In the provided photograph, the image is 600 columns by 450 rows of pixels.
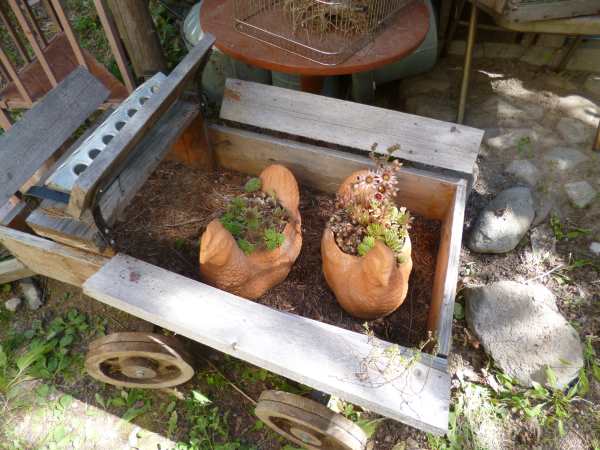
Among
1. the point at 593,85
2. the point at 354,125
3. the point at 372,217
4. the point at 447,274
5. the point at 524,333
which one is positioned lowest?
the point at 524,333

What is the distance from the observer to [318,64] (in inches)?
85.7

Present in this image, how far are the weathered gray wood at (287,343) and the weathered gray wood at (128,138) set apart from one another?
0.32 meters

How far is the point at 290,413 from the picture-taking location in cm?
164

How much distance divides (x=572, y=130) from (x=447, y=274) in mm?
1964

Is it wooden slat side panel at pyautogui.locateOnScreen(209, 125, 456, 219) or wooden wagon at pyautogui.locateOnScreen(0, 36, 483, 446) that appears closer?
wooden wagon at pyautogui.locateOnScreen(0, 36, 483, 446)

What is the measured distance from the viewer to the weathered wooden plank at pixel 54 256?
5.85 feet

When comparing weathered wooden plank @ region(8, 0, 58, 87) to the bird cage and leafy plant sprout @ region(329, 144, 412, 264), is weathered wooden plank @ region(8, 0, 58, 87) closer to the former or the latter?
the bird cage

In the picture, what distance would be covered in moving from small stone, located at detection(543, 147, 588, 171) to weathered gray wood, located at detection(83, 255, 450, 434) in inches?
78.2

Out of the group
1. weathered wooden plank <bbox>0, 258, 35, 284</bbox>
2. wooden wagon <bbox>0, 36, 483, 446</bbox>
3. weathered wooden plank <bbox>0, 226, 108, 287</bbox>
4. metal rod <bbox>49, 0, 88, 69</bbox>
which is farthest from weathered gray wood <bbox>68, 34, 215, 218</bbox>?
weathered wooden plank <bbox>0, 258, 35, 284</bbox>

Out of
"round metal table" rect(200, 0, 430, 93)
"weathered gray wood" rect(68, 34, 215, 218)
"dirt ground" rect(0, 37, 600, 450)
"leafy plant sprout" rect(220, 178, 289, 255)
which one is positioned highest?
"weathered gray wood" rect(68, 34, 215, 218)

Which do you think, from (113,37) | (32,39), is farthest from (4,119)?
(113,37)

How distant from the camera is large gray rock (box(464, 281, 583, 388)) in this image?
217cm

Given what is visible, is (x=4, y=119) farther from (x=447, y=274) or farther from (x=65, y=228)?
(x=447, y=274)

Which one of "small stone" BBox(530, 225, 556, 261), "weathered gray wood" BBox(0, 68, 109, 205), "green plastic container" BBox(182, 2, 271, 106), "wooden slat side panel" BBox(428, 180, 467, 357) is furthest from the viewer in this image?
"green plastic container" BBox(182, 2, 271, 106)
